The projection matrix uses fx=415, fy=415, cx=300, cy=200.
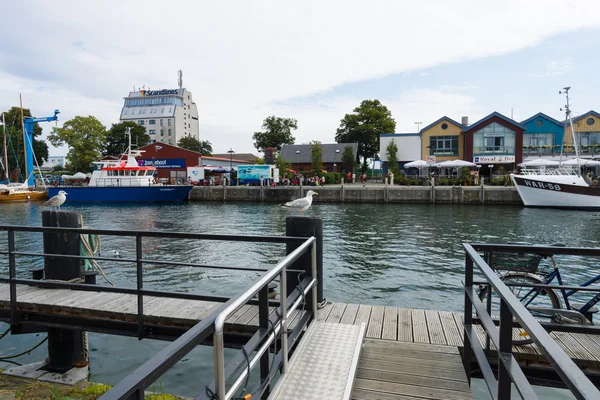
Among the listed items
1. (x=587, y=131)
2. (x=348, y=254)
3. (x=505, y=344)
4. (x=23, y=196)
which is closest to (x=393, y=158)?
(x=587, y=131)

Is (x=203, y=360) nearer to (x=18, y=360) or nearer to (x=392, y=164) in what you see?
(x=18, y=360)

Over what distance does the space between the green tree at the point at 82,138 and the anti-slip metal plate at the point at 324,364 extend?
6954cm

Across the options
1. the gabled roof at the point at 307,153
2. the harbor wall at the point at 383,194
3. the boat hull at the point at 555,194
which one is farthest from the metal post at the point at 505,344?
the gabled roof at the point at 307,153

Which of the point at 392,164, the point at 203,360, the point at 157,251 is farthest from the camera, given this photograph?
the point at 392,164

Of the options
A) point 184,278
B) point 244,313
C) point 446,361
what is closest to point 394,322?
point 446,361

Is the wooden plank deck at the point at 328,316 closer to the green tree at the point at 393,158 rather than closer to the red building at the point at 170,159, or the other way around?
the green tree at the point at 393,158

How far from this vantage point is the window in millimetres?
49438

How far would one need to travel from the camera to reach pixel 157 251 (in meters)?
15.3

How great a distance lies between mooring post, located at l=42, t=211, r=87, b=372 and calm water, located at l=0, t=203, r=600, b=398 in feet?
1.46

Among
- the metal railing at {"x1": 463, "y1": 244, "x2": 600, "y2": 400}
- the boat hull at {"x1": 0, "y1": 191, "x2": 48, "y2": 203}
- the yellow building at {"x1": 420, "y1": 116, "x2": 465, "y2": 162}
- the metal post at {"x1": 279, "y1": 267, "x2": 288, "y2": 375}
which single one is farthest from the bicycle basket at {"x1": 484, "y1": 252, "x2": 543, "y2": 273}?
the boat hull at {"x1": 0, "y1": 191, "x2": 48, "y2": 203}

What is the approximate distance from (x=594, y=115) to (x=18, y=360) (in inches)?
2330

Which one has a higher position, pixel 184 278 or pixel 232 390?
pixel 232 390

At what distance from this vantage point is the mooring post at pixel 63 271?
5598 mm

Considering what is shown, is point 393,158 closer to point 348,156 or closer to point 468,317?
point 348,156
